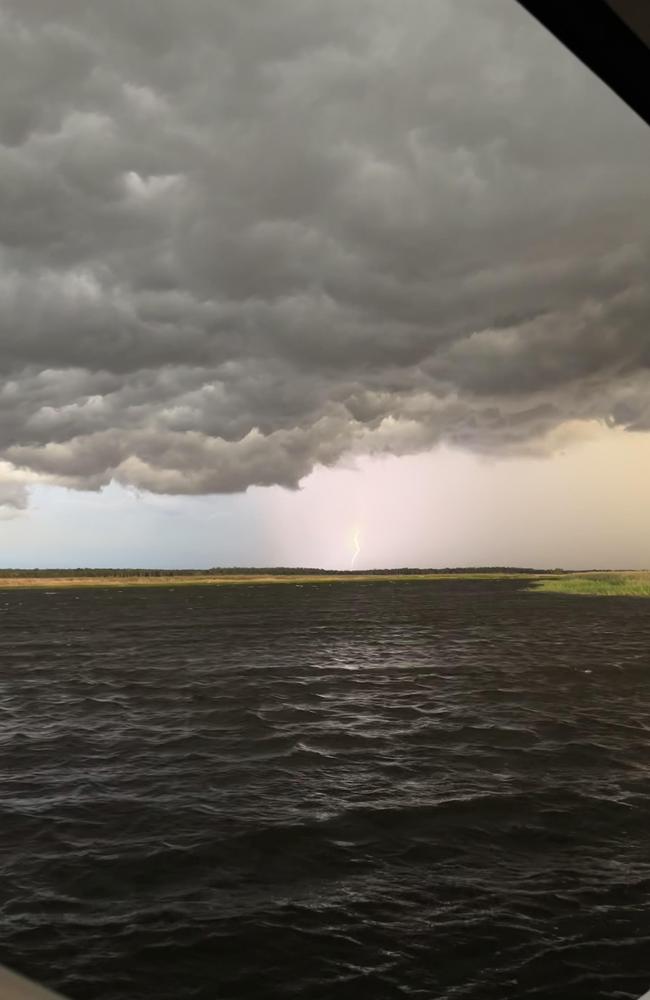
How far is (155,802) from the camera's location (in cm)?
1397

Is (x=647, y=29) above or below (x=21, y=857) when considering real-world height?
above

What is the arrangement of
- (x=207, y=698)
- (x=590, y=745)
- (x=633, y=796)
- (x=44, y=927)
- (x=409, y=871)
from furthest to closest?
(x=207, y=698) < (x=590, y=745) < (x=633, y=796) < (x=409, y=871) < (x=44, y=927)

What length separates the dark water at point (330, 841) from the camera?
8.05m

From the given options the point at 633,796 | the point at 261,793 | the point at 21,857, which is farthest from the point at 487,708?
the point at 21,857

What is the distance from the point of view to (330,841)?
38.2 ft

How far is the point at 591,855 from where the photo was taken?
11031 mm

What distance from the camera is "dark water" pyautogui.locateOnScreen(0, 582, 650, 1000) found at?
805 centimetres

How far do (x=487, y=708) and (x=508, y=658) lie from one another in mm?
14608

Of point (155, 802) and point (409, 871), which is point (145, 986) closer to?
point (409, 871)

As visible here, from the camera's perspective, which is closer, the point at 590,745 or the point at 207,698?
the point at 590,745

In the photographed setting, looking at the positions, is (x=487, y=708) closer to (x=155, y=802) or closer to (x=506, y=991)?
(x=155, y=802)

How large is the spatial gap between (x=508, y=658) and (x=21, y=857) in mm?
29718

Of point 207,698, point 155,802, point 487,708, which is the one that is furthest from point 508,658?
point 155,802

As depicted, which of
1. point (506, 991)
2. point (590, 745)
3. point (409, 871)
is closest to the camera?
point (506, 991)
